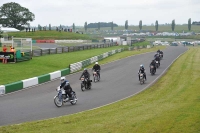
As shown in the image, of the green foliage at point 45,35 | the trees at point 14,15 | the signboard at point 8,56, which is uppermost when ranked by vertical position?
the trees at point 14,15

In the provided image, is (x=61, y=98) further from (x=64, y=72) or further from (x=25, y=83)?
(x=64, y=72)

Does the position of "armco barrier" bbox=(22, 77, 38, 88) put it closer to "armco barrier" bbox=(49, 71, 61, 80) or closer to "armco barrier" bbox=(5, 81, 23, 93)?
"armco barrier" bbox=(5, 81, 23, 93)

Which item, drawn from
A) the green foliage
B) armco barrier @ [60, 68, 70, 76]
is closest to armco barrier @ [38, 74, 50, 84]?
armco barrier @ [60, 68, 70, 76]

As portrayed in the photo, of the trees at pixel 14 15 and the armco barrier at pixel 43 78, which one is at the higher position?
the trees at pixel 14 15

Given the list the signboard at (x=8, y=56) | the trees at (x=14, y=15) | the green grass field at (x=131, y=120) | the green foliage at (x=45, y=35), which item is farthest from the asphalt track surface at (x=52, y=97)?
the trees at (x=14, y=15)

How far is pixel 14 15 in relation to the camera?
119 metres

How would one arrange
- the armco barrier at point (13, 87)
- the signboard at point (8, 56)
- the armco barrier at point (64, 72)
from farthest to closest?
the signboard at point (8, 56) < the armco barrier at point (64, 72) < the armco barrier at point (13, 87)

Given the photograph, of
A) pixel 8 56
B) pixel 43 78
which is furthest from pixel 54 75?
pixel 8 56

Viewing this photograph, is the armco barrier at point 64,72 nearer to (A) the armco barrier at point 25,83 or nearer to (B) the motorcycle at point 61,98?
(A) the armco barrier at point 25,83

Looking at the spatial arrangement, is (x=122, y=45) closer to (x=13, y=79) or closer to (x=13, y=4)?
(x=13, y=4)

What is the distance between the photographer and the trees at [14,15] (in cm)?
11850

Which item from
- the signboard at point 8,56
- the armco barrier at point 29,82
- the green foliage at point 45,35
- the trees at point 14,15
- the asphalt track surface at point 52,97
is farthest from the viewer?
the trees at point 14,15

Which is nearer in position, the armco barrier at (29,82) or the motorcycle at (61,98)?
the motorcycle at (61,98)

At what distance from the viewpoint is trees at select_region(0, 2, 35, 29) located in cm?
11850
